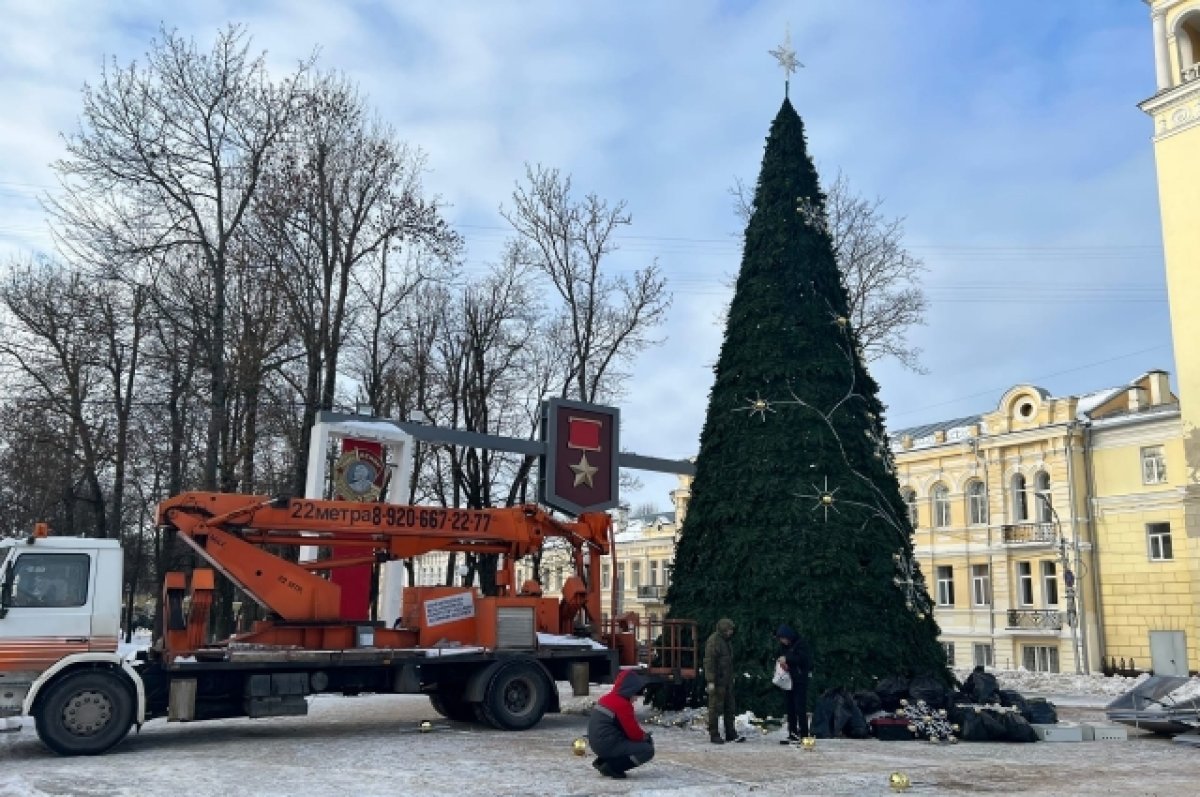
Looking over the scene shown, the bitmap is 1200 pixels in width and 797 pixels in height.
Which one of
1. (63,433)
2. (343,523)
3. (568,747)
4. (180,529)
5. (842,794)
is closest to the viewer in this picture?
(842,794)

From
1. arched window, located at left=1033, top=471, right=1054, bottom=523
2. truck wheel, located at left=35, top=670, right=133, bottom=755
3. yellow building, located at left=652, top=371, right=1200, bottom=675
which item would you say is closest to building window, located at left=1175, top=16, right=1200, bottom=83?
yellow building, located at left=652, top=371, right=1200, bottom=675

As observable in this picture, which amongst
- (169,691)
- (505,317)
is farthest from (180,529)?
(505,317)

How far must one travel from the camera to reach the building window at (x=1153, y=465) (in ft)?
125

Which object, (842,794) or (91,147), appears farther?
(91,147)

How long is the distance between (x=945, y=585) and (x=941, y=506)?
3503 millimetres

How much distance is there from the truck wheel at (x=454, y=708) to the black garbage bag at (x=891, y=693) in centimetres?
591

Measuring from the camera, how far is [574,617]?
16484mm

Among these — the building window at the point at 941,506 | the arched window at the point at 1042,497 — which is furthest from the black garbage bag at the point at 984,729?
the building window at the point at 941,506

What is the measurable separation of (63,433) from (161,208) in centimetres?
907

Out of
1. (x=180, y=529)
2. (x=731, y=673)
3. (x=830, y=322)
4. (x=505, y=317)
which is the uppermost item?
(x=505, y=317)

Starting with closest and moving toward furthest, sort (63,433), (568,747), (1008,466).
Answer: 1. (568,747)
2. (63,433)
3. (1008,466)

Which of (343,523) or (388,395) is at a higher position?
(388,395)

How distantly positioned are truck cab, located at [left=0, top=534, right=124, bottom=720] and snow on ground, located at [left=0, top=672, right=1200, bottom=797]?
1.06 m

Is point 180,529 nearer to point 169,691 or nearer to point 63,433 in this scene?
point 169,691
